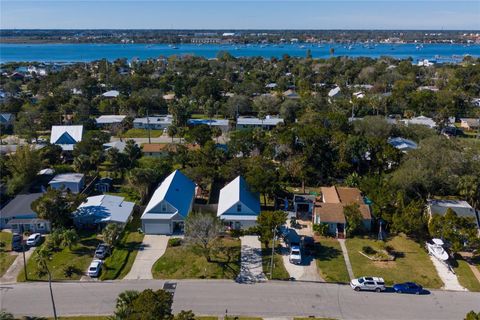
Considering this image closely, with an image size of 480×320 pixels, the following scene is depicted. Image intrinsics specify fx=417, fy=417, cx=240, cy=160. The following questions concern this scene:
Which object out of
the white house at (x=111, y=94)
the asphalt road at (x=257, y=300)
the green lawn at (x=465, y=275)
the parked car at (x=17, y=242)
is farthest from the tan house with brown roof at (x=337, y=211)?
the white house at (x=111, y=94)

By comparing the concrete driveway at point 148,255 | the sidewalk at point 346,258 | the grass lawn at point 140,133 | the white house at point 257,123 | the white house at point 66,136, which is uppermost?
the white house at point 66,136

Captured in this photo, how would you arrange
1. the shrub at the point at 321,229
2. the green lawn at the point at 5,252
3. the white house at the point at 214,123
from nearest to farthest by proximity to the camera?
the green lawn at the point at 5,252, the shrub at the point at 321,229, the white house at the point at 214,123

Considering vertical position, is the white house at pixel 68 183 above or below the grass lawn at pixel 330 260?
above

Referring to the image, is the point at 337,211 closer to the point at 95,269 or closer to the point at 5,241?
the point at 95,269

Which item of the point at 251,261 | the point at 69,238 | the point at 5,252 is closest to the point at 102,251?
the point at 69,238

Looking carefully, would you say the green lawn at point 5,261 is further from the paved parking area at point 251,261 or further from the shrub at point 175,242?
the paved parking area at point 251,261

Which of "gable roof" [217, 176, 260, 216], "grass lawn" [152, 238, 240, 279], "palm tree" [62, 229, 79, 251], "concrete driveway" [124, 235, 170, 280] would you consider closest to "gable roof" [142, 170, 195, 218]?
"concrete driveway" [124, 235, 170, 280]

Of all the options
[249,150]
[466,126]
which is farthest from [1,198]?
[466,126]
